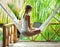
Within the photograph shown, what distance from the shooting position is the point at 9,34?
5191mm

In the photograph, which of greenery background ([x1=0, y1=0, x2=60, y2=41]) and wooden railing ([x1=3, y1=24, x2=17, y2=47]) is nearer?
wooden railing ([x1=3, y1=24, x2=17, y2=47])

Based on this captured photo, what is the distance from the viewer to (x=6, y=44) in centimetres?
491

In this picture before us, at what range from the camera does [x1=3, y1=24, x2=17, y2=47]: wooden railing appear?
4727 mm

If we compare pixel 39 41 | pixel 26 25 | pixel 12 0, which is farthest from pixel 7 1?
pixel 26 25

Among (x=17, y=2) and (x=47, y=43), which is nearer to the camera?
(x=47, y=43)

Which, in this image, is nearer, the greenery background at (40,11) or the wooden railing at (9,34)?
the wooden railing at (9,34)

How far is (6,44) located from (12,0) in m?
1.49

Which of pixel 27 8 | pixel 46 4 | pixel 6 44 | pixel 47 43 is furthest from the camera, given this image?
pixel 46 4

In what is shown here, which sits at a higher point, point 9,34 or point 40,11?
point 40,11

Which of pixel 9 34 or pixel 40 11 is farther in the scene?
pixel 40 11

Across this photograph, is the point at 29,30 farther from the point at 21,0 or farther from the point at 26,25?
the point at 21,0

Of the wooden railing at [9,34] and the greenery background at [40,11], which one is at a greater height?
the greenery background at [40,11]

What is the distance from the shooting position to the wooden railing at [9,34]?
186 inches

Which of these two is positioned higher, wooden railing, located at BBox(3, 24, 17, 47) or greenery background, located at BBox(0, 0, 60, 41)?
greenery background, located at BBox(0, 0, 60, 41)
